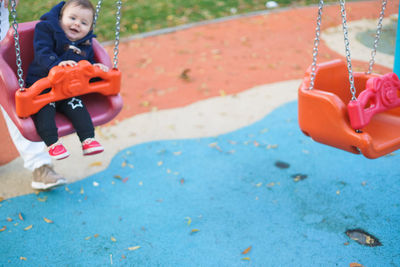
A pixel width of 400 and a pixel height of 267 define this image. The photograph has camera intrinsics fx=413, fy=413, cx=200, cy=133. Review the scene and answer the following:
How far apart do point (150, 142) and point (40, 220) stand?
4.53 ft

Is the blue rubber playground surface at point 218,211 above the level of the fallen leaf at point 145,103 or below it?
below

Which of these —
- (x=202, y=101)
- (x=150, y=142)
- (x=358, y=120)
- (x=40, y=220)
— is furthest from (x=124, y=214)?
(x=202, y=101)

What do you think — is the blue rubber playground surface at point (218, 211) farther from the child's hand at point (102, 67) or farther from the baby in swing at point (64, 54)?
the child's hand at point (102, 67)

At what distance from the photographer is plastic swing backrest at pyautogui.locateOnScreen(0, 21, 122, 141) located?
243 centimetres

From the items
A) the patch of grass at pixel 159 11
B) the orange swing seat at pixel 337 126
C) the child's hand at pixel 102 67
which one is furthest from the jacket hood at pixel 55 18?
the patch of grass at pixel 159 11

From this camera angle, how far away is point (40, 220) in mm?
3023

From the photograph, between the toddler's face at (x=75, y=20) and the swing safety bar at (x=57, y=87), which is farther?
the toddler's face at (x=75, y=20)

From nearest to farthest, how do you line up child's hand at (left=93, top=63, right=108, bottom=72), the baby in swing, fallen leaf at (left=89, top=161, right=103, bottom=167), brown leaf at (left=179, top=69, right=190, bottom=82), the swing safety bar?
the swing safety bar < the baby in swing < child's hand at (left=93, top=63, right=108, bottom=72) < fallen leaf at (left=89, top=161, right=103, bottom=167) < brown leaf at (left=179, top=69, right=190, bottom=82)

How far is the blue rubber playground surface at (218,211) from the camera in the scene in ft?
8.65

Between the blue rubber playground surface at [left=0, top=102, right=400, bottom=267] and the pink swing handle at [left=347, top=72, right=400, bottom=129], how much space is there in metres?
0.82

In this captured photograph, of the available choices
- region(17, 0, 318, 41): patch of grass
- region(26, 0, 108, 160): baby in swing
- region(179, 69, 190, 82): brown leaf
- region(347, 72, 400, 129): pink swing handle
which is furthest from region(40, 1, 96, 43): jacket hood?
region(17, 0, 318, 41): patch of grass

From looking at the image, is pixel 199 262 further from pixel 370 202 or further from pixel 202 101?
pixel 202 101

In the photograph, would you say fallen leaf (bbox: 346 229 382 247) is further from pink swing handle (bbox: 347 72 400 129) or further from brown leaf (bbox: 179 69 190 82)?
brown leaf (bbox: 179 69 190 82)

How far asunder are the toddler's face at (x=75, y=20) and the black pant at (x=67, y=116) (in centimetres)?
44
